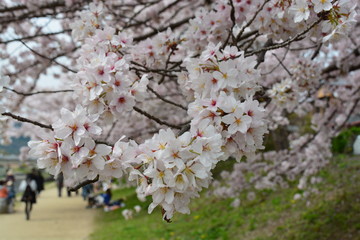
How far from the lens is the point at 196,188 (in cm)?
143

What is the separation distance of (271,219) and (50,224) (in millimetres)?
6040

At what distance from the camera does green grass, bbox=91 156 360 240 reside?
5984 millimetres

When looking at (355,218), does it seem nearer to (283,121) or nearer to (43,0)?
(283,121)

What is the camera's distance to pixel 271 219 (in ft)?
23.3

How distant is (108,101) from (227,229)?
6008 mm

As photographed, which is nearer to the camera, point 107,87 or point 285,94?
point 107,87

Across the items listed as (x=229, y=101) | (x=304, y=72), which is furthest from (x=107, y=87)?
(x=304, y=72)

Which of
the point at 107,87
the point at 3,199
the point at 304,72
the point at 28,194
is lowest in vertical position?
the point at 107,87

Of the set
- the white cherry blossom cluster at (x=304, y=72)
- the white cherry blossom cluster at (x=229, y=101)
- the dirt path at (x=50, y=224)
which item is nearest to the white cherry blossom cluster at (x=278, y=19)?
the white cherry blossom cluster at (x=229, y=101)

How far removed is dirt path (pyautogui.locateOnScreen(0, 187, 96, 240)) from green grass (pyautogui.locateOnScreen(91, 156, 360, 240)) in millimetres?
565

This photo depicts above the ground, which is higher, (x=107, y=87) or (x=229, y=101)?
(x=107, y=87)

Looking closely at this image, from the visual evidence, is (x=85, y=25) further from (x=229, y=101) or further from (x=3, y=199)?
(x=3, y=199)

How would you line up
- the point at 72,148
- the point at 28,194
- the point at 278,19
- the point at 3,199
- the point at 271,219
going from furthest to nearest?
the point at 3,199 < the point at 28,194 < the point at 271,219 < the point at 278,19 < the point at 72,148

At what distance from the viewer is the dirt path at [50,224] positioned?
8.53 meters
